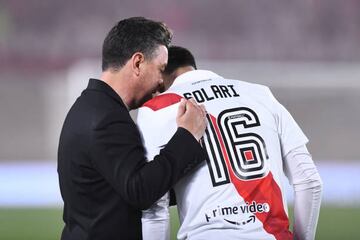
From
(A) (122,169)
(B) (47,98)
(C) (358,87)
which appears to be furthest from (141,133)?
(B) (47,98)

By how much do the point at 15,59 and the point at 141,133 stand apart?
1081 cm

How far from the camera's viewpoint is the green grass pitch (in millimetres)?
5887

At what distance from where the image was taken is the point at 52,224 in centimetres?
655

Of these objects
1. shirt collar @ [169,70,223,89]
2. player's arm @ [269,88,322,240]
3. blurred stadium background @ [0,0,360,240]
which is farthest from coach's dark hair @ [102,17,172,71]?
blurred stadium background @ [0,0,360,240]

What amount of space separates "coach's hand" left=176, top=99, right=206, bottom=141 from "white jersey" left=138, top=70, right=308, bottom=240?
0.03 metres

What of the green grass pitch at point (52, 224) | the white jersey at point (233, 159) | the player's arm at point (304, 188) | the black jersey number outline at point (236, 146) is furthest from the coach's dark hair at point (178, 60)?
the green grass pitch at point (52, 224)

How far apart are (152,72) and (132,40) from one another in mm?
115

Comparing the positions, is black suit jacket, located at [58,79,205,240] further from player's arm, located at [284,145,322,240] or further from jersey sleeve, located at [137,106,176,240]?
player's arm, located at [284,145,322,240]

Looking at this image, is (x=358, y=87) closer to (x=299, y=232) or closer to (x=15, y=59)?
(x=15, y=59)

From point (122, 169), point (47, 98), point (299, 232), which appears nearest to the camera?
point (122, 169)

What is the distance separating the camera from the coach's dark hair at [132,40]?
7.95ft

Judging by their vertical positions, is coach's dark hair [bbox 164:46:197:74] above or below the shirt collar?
above

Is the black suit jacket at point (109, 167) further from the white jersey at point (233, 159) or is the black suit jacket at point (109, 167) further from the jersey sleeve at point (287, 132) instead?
the jersey sleeve at point (287, 132)

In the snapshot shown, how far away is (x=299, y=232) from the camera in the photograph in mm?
2455
